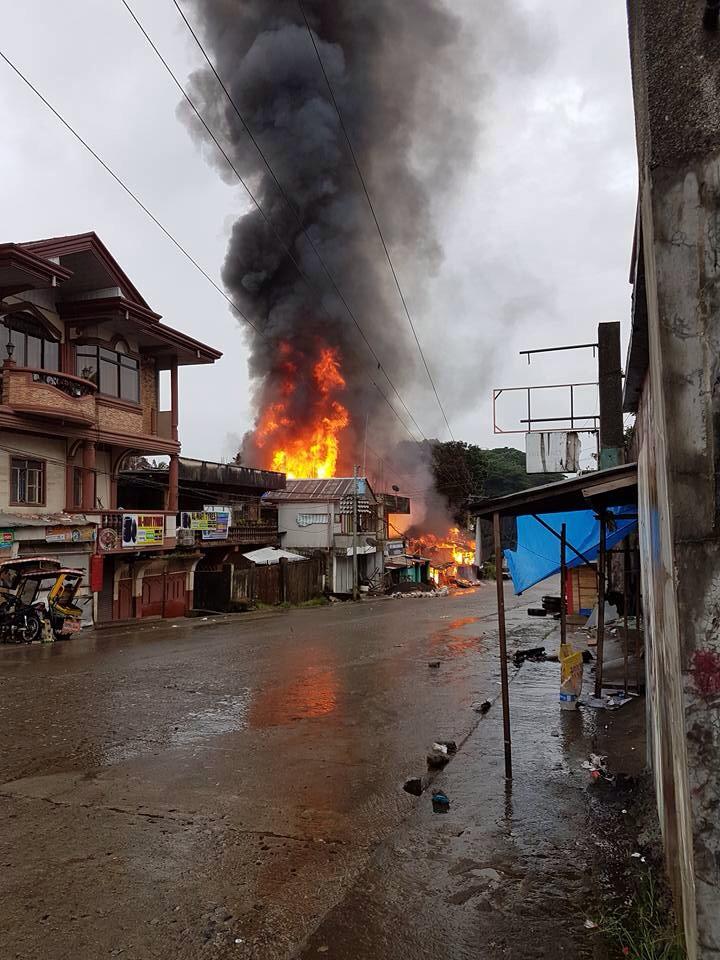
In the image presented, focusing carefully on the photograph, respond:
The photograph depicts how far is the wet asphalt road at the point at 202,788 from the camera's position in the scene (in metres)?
4.22

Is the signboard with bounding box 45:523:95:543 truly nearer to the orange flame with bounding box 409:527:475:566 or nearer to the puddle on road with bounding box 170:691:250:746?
the puddle on road with bounding box 170:691:250:746

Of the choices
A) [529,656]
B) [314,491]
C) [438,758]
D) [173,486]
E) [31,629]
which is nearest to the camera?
[438,758]

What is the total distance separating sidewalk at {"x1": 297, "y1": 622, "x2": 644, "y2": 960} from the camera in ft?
12.8

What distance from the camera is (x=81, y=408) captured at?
806 inches

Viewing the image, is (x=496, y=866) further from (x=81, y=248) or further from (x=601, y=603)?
(x=81, y=248)

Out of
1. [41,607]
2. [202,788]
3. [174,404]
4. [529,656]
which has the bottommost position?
[529,656]

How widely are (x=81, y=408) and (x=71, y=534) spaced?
3.72 m

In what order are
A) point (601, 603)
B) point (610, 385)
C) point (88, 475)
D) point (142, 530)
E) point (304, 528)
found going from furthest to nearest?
point (304, 528) → point (142, 530) → point (88, 475) → point (610, 385) → point (601, 603)

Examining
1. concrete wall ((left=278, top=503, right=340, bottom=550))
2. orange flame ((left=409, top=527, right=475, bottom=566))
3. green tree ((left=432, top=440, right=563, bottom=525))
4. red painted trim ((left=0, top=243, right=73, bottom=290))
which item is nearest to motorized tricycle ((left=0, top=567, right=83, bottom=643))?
red painted trim ((left=0, top=243, right=73, bottom=290))

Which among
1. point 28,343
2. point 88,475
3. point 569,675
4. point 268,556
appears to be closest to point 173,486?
point 88,475

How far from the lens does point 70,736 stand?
8.48 meters

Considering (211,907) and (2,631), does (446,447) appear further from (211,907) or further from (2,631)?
(211,907)

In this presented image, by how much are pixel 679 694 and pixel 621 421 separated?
1394 centimetres

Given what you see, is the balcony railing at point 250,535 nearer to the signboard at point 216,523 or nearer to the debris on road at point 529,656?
the signboard at point 216,523
